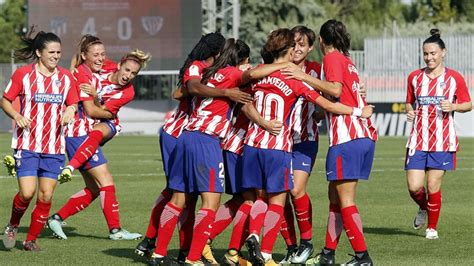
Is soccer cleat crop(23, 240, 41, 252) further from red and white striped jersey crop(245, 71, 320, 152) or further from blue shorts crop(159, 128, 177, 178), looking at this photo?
red and white striped jersey crop(245, 71, 320, 152)

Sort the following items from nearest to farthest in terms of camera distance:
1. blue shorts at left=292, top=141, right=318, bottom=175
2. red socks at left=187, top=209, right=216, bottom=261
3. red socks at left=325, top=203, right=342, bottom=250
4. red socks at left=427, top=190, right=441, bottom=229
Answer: red socks at left=187, top=209, right=216, bottom=261 < red socks at left=325, top=203, right=342, bottom=250 < blue shorts at left=292, top=141, right=318, bottom=175 < red socks at left=427, top=190, right=441, bottom=229

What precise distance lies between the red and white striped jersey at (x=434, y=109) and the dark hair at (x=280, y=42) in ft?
11.1

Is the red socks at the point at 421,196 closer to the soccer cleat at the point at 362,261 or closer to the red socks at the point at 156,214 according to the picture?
the soccer cleat at the point at 362,261

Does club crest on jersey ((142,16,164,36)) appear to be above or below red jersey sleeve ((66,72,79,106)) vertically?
above

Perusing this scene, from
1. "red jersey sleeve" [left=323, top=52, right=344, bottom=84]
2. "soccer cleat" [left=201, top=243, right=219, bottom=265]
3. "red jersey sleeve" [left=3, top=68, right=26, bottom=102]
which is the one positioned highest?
"red jersey sleeve" [left=323, top=52, right=344, bottom=84]

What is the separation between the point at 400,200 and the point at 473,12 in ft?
185

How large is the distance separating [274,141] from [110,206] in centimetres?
342

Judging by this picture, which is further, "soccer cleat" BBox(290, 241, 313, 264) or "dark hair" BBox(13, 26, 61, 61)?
"dark hair" BBox(13, 26, 61, 61)

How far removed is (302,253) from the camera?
10.7 metres

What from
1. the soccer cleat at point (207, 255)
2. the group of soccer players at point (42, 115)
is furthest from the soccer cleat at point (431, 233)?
the group of soccer players at point (42, 115)

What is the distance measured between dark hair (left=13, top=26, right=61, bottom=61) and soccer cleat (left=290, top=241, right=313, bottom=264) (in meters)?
3.05

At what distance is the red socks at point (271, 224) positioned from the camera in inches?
389

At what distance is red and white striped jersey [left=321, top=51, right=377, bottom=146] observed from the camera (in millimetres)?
9906

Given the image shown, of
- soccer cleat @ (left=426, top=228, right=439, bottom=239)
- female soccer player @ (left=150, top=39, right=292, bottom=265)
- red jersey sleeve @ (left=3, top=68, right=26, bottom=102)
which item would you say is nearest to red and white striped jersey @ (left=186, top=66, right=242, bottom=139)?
female soccer player @ (left=150, top=39, right=292, bottom=265)
